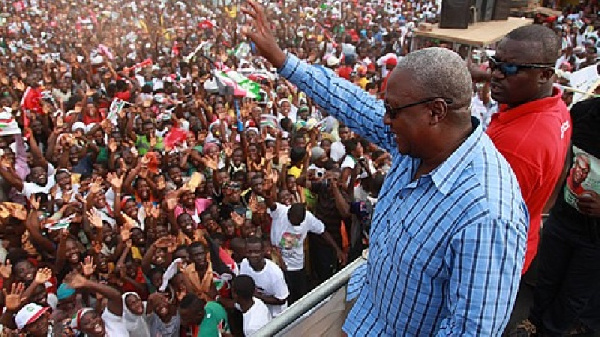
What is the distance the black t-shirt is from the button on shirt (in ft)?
4.18

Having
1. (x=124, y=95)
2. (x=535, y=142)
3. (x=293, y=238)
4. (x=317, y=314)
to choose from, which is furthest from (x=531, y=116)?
(x=124, y=95)

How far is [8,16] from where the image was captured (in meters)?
11.5

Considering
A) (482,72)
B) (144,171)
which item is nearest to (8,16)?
(144,171)

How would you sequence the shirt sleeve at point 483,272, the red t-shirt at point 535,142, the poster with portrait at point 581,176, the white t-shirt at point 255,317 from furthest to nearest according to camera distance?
the white t-shirt at point 255,317 → the poster with portrait at point 581,176 → the red t-shirt at point 535,142 → the shirt sleeve at point 483,272

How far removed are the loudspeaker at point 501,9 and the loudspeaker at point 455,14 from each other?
6.85 ft

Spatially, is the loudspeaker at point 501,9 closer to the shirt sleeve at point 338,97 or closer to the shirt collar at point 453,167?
the shirt sleeve at point 338,97

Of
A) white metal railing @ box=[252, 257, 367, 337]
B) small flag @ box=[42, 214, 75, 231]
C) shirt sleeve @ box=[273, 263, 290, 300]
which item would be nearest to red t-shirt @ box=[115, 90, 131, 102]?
small flag @ box=[42, 214, 75, 231]

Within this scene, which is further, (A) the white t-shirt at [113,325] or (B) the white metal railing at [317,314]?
(A) the white t-shirt at [113,325]

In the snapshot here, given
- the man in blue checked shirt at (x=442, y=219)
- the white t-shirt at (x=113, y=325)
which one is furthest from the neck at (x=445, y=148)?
the white t-shirt at (x=113, y=325)

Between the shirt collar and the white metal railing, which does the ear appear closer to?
the shirt collar

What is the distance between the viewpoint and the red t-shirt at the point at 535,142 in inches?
73.3

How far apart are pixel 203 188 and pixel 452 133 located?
3835 millimetres

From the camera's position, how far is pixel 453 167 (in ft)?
4.06

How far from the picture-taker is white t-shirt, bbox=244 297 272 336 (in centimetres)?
313
